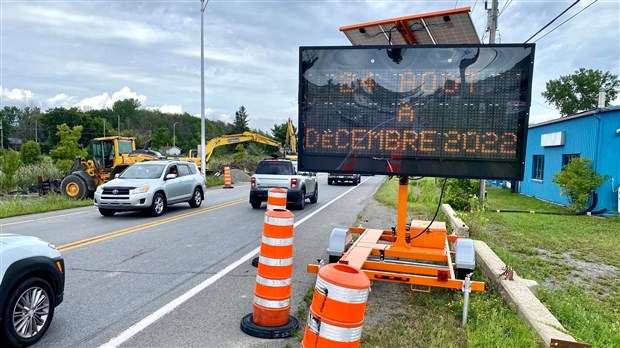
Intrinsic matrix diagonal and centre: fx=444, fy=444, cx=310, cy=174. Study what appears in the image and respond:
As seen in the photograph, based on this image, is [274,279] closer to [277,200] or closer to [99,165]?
[277,200]

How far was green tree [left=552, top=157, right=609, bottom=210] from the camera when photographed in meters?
15.1

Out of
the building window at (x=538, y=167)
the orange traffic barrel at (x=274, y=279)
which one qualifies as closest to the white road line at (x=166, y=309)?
the orange traffic barrel at (x=274, y=279)

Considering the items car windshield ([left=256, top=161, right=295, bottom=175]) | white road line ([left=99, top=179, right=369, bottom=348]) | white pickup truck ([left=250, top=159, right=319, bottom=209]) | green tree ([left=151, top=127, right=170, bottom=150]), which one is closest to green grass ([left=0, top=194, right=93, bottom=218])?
white pickup truck ([left=250, top=159, right=319, bottom=209])

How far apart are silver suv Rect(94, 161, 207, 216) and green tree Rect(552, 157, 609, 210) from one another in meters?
13.1

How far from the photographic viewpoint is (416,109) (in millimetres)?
5730

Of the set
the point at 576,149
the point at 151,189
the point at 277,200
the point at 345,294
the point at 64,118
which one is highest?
the point at 64,118

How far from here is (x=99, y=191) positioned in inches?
517

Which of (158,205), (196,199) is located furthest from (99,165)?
(158,205)

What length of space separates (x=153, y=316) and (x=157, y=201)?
29.6 feet

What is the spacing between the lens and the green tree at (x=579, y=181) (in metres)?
15.1

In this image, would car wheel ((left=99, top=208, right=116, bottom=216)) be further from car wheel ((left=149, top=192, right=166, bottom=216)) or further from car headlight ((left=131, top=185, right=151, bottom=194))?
car wheel ((left=149, top=192, right=166, bottom=216))

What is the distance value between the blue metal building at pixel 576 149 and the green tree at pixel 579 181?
41cm

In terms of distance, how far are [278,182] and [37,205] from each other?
28.1 feet

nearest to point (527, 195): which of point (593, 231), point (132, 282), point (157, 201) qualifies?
point (593, 231)
